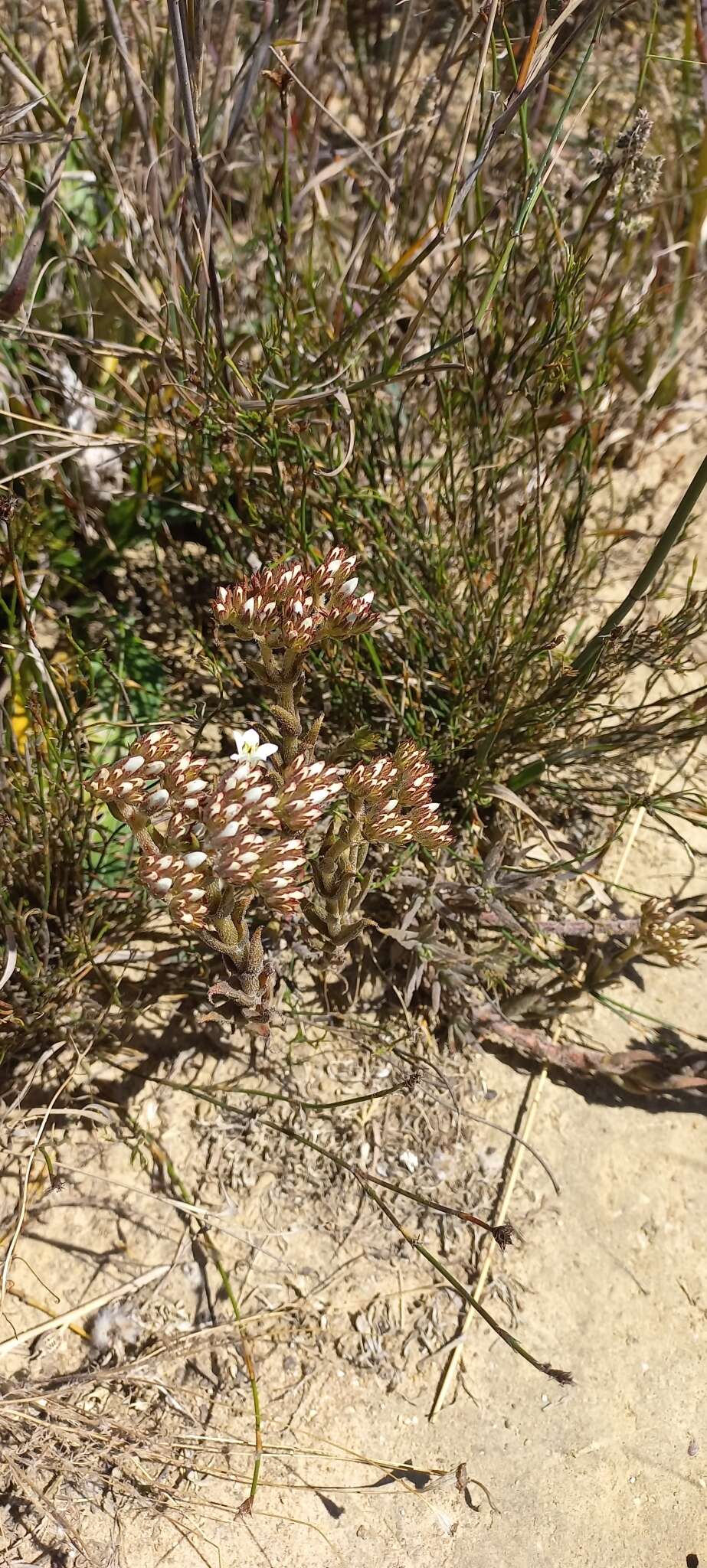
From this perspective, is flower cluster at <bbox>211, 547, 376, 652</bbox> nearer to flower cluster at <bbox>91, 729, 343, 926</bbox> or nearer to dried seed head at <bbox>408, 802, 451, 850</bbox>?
flower cluster at <bbox>91, 729, 343, 926</bbox>

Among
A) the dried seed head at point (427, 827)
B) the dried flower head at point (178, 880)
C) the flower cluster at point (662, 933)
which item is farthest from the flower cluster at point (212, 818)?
the flower cluster at point (662, 933)

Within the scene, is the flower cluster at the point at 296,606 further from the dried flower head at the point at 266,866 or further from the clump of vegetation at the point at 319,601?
the dried flower head at the point at 266,866

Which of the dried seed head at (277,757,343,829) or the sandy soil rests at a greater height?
the dried seed head at (277,757,343,829)

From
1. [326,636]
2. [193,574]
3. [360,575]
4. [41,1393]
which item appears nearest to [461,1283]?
[41,1393]

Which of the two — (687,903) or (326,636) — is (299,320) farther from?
(687,903)

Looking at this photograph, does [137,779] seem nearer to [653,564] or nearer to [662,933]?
[653,564]

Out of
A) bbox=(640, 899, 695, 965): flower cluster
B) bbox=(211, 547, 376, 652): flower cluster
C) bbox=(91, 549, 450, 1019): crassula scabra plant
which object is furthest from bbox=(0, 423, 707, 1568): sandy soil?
bbox=(211, 547, 376, 652): flower cluster
